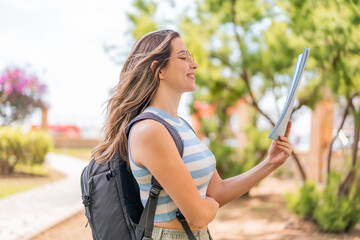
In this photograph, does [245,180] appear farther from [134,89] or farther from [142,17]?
[142,17]

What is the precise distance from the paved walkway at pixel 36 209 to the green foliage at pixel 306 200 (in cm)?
324

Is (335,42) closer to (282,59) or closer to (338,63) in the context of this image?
(338,63)

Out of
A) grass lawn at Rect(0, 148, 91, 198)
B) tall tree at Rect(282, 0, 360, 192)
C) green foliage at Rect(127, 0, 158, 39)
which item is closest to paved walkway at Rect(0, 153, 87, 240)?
grass lawn at Rect(0, 148, 91, 198)

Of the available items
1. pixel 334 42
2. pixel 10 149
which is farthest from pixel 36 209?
pixel 334 42

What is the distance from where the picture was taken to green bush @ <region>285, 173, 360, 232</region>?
521 cm

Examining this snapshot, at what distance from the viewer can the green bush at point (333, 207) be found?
521cm

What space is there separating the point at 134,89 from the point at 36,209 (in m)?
5.10

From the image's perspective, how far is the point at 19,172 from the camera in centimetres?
939

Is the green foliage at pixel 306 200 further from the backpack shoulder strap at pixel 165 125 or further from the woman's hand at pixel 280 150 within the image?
the backpack shoulder strap at pixel 165 125

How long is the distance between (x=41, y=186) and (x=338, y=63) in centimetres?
588

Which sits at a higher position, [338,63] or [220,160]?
[338,63]

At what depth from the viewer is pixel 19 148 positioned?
8.98 metres

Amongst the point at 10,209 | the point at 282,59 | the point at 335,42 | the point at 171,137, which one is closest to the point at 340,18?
the point at 335,42

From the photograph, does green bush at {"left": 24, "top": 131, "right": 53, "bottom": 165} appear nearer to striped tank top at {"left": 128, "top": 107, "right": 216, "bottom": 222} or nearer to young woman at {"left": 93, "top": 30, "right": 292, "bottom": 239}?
young woman at {"left": 93, "top": 30, "right": 292, "bottom": 239}
